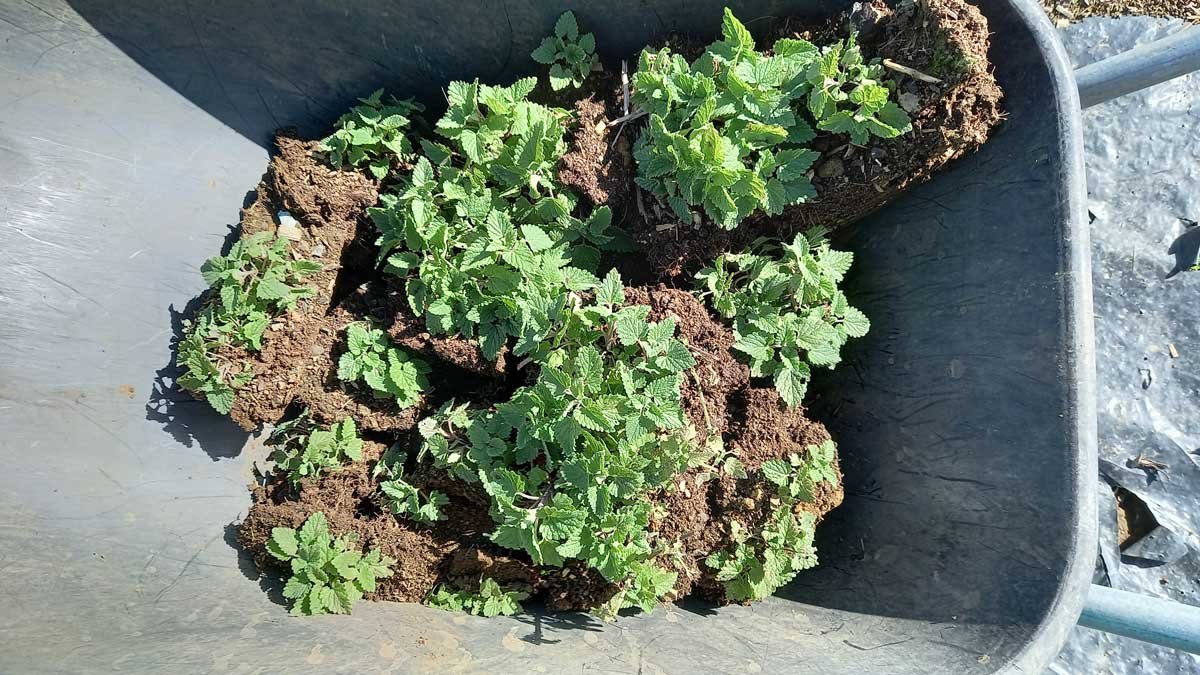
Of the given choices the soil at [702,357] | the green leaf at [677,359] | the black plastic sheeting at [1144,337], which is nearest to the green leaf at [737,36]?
the soil at [702,357]

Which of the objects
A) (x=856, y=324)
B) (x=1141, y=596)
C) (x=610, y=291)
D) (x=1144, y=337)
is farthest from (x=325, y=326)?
Answer: (x=1144, y=337)

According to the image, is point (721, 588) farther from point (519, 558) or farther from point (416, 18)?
point (416, 18)

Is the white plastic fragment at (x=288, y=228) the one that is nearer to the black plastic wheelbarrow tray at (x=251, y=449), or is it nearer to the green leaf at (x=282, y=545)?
the black plastic wheelbarrow tray at (x=251, y=449)

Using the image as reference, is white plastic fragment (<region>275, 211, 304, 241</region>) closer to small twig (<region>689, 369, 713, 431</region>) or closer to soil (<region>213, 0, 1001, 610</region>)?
soil (<region>213, 0, 1001, 610</region>)

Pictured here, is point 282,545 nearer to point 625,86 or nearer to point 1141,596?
point 625,86

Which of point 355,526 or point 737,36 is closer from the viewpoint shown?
point 737,36

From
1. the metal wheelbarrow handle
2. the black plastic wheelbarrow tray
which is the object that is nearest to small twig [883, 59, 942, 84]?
the black plastic wheelbarrow tray

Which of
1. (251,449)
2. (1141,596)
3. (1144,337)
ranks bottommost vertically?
(251,449)
